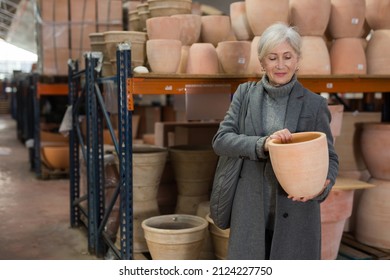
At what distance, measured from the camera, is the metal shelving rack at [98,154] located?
2.99 metres

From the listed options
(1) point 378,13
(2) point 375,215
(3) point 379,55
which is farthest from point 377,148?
(1) point 378,13

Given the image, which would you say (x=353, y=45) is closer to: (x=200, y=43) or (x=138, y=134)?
(x=200, y=43)

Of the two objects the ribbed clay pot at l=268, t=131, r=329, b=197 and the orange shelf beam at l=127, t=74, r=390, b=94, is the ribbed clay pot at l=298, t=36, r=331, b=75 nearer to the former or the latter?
the orange shelf beam at l=127, t=74, r=390, b=94

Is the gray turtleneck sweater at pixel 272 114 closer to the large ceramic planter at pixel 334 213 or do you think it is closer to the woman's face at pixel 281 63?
the woman's face at pixel 281 63

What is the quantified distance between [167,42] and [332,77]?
3.55ft

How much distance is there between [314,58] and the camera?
3332 mm

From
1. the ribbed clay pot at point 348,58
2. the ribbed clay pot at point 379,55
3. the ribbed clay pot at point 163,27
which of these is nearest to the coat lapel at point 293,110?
the ribbed clay pot at point 163,27

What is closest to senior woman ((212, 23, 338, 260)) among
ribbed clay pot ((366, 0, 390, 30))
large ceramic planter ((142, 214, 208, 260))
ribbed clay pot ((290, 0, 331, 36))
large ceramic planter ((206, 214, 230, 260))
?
large ceramic planter ((142, 214, 208, 260))

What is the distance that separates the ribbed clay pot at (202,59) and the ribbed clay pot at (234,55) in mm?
60

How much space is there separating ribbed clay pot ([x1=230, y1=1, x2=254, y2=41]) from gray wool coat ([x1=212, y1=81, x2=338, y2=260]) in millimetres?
1419

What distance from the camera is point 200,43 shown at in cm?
338

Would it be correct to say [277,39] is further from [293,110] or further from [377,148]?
[377,148]

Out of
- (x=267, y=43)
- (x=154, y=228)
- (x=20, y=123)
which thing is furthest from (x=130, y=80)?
(x=20, y=123)
